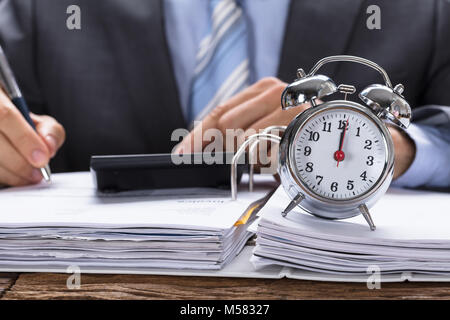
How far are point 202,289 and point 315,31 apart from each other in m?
1.08

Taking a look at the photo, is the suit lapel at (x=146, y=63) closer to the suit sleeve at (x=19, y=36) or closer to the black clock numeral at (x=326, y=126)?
the suit sleeve at (x=19, y=36)

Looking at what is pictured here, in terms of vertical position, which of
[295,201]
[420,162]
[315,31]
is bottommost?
[420,162]

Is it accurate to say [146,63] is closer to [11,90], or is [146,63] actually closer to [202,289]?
[11,90]

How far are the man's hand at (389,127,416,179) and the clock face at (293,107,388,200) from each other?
42 centimetres

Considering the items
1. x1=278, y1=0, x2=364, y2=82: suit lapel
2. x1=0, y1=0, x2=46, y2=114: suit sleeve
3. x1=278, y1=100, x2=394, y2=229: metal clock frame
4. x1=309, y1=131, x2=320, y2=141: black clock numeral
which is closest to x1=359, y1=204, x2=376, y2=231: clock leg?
x1=278, y1=100, x2=394, y2=229: metal clock frame

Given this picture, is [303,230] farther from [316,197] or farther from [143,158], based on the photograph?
[143,158]

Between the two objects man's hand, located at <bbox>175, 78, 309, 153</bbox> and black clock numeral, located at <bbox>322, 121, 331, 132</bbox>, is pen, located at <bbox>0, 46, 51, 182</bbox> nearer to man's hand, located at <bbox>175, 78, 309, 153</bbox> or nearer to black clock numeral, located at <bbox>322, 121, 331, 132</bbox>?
man's hand, located at <bbox>175, 78, 309, 153</bbox>

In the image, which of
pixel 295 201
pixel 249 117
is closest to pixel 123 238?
pixel 295 201

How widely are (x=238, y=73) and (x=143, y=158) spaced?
0.82 metres

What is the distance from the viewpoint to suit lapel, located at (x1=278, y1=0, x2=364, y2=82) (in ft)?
4.64

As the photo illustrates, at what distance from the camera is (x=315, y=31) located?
1.41 meters

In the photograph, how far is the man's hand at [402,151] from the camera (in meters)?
1.02

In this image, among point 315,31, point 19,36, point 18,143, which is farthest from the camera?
point 19,36
